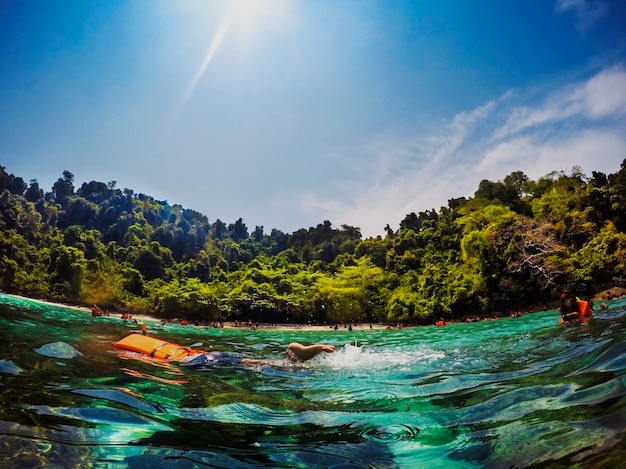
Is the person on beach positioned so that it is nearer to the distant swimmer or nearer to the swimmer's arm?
the distant swimmer

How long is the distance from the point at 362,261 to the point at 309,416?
63.9 m

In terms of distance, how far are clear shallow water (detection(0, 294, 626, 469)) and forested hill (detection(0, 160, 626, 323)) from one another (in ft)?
109

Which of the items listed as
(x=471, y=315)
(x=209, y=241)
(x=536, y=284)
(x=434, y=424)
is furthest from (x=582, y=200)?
(x=209, y=241)

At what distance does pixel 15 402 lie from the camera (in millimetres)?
2764

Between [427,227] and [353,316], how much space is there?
2286cm

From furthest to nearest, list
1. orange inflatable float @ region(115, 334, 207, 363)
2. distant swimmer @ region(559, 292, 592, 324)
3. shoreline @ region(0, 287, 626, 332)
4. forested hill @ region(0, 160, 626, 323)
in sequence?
forested hill @ region(0, 160, 626, 323) < shoreline @ region(0, 287, 626, 332) < distant swimmer @ region(559, 292, 592, 324) < orange inflatable float @ region(115, 334, 207, 363)

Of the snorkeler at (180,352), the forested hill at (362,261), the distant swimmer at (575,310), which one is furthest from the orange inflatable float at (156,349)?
the forested hill at (362,261)

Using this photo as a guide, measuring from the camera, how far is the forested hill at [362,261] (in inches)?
1377

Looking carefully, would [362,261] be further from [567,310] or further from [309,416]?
[309,416]

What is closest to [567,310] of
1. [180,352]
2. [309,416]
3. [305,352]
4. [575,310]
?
[575,310]

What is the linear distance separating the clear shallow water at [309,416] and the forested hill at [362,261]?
1302 inches

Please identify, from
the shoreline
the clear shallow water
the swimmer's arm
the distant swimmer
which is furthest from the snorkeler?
the shoreline

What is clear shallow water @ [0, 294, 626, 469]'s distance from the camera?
2.23m

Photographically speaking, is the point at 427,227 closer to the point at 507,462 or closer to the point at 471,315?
the point at 471,315
